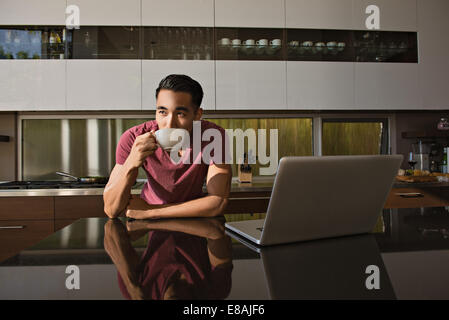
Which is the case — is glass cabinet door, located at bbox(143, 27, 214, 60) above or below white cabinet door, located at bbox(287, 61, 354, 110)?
above

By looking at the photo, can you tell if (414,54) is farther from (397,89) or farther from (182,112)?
(182,112)

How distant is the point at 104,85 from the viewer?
2559 millimetres

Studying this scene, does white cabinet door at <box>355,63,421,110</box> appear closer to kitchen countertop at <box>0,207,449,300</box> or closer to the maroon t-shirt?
the maroon t-shirt

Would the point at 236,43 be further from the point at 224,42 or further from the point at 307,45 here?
the point at 307,45

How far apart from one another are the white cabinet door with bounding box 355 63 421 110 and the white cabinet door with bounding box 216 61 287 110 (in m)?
0.66

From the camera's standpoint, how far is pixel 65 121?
113 inches

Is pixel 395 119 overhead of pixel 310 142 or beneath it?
overhead

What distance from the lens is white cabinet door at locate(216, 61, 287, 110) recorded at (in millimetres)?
2643

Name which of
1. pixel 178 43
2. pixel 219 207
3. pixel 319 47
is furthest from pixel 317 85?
pixel 219 207

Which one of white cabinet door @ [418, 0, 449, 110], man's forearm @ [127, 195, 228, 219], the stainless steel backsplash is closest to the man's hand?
man's forearm @ [127, 195, 228, 219]

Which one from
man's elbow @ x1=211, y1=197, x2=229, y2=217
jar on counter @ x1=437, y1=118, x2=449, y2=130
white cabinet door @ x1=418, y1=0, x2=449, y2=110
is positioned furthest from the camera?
jar on counter @ x1=437, y1=118, x2=449, y2=130

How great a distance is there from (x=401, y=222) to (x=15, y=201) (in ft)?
7.75
